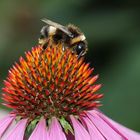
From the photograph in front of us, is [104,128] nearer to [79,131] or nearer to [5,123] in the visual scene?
[79,131]

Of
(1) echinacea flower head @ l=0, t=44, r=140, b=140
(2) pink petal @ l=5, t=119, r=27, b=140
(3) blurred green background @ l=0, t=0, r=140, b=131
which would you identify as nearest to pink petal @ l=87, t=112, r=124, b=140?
(1) echinacea flower head @ l=0, t=44, r=140, b=140

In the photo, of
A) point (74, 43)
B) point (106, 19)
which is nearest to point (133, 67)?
point (106, 19)

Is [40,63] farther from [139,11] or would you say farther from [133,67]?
[139,11]

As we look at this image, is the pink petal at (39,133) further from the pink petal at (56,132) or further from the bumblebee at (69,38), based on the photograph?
the bumblebee at (69,38)

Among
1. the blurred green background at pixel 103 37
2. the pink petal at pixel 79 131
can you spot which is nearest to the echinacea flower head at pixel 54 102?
the pink petal at pixel 79 131

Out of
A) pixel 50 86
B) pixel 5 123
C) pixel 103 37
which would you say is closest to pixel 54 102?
pixel 50 86

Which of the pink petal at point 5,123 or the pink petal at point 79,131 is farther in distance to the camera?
the pink petal at point 5,123

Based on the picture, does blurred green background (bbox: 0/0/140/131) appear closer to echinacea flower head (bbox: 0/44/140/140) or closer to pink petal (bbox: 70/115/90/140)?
echinacea flower head (bbox: 0/44/140/140)

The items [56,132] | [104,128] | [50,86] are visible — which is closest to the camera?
[56,132]
